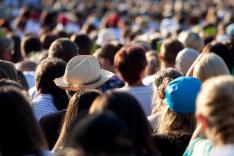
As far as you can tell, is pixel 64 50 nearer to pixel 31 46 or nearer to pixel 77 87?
pixel 77 87

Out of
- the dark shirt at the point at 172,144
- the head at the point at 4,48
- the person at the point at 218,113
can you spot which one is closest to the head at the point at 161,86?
the dark shirt at the point at 172,144

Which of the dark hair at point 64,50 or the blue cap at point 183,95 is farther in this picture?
the dark hair at point 64,50

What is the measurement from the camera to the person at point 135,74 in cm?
831

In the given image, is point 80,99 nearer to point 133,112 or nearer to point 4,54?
point 133,112

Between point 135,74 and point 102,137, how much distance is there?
14.0ft

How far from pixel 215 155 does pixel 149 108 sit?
12.7 ft

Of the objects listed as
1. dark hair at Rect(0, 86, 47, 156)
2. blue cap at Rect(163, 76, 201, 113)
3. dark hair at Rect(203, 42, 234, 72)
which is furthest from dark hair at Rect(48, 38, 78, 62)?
dark hair at Rect(0, 86, 47, 156)

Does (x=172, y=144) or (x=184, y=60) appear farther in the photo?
(x=184, y=60)

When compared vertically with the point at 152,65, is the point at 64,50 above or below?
above

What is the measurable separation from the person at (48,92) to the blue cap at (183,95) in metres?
1.70

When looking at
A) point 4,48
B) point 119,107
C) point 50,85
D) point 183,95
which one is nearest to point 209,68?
point 183,95

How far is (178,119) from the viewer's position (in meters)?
6.18

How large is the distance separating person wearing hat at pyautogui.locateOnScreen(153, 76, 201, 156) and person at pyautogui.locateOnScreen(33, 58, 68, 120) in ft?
5.49

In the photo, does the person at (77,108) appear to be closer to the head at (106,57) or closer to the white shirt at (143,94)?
the white shirt at (143,94)
